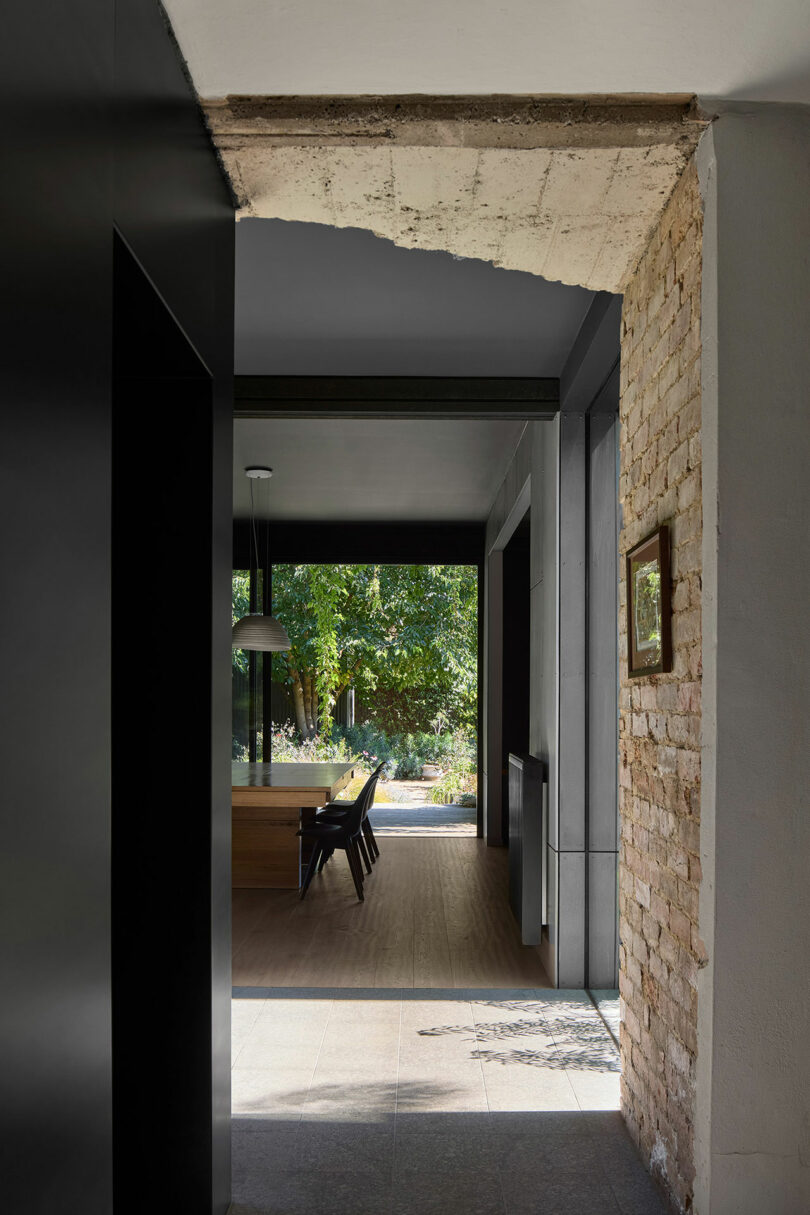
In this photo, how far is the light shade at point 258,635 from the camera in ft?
25.3

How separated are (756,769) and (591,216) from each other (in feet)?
5.00

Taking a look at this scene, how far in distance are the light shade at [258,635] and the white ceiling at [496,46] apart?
5.69 meters

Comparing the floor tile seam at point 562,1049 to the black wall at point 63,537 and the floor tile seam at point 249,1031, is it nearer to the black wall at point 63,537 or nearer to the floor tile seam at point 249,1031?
the floor tile seam at point 249,1031

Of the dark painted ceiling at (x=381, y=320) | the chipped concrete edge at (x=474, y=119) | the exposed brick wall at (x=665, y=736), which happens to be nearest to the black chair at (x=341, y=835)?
the dark painted ceiling at (x=381, y=320)

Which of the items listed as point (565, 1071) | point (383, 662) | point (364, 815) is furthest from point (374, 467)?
point (383, 662)

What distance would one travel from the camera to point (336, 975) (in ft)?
15.1

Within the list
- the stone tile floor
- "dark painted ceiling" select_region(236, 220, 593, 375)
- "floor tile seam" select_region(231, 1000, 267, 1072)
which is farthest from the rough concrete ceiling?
"floor tile seam" select_region(231, 1000, 267, 1072)

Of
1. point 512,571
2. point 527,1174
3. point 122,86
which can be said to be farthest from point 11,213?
point 512,571

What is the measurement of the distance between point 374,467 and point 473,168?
4432 mm

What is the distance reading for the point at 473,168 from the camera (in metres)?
2.50

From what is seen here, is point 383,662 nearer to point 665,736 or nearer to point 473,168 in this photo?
point 665,736

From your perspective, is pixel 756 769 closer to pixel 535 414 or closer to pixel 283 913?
pixel 535 414

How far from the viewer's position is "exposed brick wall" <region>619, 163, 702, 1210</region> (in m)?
2.36

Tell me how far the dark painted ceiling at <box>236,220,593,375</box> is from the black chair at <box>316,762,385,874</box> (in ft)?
10.2
